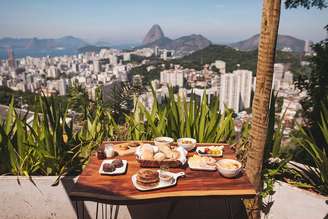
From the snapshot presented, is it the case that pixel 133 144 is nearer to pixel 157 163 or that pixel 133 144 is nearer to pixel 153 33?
pixel 157 163

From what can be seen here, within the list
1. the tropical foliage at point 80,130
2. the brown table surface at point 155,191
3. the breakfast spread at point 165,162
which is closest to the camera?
the brown table surface at point 155,191

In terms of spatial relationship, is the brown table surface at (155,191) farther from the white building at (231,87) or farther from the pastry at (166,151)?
the white building at (231,87)

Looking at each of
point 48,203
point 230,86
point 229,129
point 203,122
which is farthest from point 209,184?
point 230,86

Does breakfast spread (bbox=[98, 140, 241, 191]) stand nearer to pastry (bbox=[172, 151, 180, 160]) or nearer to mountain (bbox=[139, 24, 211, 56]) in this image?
pastry (bbox=[172, 151, 180, 160])

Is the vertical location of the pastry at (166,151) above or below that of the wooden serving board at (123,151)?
above

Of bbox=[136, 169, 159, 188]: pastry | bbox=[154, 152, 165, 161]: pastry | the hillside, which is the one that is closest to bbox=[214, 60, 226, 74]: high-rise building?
the hillside

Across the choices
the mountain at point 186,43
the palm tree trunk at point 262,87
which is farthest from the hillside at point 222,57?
the mountain at point 186,43
